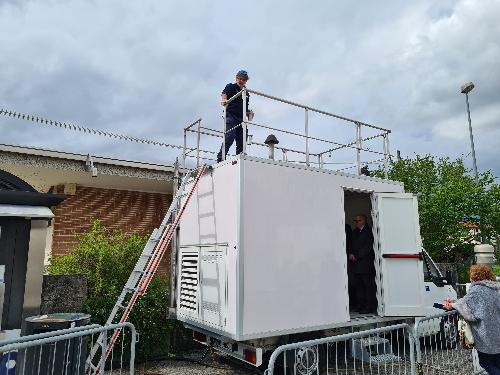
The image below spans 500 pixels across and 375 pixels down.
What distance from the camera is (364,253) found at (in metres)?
7.36

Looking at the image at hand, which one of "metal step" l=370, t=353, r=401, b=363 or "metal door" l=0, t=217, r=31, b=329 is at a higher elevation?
"metal door" l=0, t=217, r=31, b=329

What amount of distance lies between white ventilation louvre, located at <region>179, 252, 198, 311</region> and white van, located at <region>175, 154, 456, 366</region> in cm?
2

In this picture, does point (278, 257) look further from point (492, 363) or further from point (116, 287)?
point (116, 287)

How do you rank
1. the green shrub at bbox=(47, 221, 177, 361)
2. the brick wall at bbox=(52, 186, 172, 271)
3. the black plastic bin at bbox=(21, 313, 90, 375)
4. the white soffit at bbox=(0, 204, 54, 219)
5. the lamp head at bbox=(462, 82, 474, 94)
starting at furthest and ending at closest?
the lamp head at bbox=(462, 82, 474, 94)
the brick wall at bbox=(52, 186, 172, 271)
the green shrub at bbox=(47, 221, 177, 361)
the white soffit at bbox=(0, 204, 54, 219)
the black plastic bin at bbox=(21, 313, 90, 375)

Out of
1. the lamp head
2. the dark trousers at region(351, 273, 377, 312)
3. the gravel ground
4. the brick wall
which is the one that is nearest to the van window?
the dark trousers at region(351, 273, 377, 312)

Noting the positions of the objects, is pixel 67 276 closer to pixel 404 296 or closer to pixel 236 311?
pixel 236 311

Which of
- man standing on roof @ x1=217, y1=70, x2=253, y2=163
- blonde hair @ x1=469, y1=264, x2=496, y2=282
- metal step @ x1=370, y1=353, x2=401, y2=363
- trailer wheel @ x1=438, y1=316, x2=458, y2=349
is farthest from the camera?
trailer wheel @ x1=438, y1=316, x2=458, y2=349

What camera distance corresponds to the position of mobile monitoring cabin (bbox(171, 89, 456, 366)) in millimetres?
5285

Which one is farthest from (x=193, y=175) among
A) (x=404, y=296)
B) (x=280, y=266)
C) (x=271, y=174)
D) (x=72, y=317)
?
(x=404, y=296)

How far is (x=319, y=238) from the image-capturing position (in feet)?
19.8

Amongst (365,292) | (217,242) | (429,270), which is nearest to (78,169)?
(217,242)

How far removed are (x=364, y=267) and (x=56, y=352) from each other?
5.35 meters

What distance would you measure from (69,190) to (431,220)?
40.9 feet

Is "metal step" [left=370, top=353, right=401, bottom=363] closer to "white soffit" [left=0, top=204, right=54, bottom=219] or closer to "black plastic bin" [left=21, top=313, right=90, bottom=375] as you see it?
"black plastic bin" [left=21, top=313, right=90, bottom=375]
